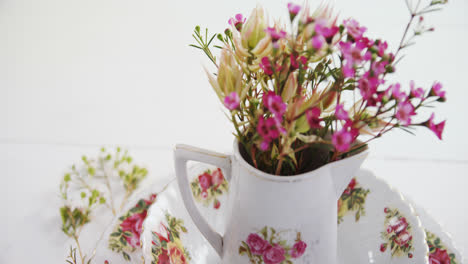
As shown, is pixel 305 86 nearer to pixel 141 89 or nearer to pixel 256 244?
pixel 256 244

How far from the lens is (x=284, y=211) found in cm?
33

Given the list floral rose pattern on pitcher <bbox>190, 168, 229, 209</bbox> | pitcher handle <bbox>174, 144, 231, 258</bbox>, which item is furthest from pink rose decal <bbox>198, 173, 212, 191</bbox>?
pitcher handle <bbox>174, 144, 231, 258</bbox>

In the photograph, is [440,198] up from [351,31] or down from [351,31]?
down

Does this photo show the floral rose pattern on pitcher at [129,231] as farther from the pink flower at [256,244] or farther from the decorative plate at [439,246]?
the decorative plate at [439,246]

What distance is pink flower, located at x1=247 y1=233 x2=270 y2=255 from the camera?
347 mm

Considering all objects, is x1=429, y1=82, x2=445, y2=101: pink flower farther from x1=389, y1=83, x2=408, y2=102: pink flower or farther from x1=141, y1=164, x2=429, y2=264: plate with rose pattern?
x1=141, y1=164, x2=429, y2=264: plate with rose pattern

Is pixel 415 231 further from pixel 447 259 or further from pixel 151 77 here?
pixel 151 77

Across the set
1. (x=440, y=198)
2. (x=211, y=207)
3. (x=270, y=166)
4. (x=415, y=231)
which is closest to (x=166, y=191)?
(x=211, y=207)

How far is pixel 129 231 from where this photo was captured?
50 cm

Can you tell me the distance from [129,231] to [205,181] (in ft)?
0.37

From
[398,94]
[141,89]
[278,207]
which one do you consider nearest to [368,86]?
[398,94]

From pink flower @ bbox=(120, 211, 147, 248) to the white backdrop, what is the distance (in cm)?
11

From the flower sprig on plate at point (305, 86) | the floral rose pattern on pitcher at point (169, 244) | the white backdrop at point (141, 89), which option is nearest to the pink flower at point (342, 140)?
the flower sprig on plate at point (305, 86)

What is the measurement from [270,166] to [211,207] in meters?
0.19
